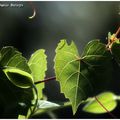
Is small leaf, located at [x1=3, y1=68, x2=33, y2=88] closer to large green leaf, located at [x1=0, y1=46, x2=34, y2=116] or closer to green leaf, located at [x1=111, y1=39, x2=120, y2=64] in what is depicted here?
large green leaf, located at [x1=0, y1=46, x2=34, y2=116]

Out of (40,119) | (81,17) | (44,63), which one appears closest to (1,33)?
(81,17)

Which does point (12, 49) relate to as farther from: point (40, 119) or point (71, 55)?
point (40, 119)

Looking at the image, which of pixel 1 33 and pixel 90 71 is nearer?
pixel 90 71

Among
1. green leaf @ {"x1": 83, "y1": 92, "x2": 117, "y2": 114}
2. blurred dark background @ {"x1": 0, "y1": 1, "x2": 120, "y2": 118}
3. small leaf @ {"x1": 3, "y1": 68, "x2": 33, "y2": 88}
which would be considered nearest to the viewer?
small leaf @ {"x1": 3, "y1": 68, "x2": 33, "y2": 88}

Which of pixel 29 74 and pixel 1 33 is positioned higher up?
pixel 1 33

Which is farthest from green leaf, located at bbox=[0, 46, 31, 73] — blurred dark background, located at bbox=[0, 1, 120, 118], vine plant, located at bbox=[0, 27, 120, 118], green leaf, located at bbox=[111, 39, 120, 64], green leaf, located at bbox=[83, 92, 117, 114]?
blurred dark background, located at bbox=[0, 1, 120, 118]

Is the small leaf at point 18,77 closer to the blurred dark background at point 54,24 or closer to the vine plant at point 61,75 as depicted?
the vine plant at point 61,75

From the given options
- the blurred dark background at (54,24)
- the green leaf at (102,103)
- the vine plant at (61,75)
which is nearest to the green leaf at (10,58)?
the vine plant at (61,75)

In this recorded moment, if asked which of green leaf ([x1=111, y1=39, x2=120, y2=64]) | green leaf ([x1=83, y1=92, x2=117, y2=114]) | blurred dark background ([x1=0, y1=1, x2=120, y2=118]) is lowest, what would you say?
green leaf ([x1=83, y1=92, x2=117, y2=114])
